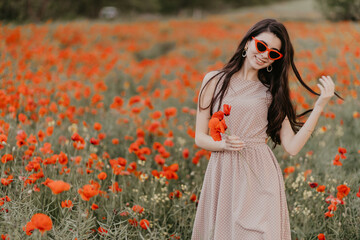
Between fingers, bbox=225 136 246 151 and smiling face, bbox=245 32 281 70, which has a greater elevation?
smiling face, bbox=245 32 281 70

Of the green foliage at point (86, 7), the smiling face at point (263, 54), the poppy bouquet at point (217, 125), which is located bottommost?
the green foliage at point (86, 7)

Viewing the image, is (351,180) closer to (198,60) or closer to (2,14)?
(198,60)

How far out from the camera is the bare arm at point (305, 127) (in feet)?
6.23

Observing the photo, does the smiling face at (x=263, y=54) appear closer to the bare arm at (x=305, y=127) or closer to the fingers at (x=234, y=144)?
the bare arm at (x=305, y=127)

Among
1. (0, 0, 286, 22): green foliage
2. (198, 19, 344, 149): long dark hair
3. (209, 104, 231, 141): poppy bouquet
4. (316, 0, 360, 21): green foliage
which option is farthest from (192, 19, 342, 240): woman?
(316, 0, 360, 21): green foliage

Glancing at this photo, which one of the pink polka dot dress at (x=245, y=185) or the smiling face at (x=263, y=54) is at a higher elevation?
the smiling face at (x=263, y=54)

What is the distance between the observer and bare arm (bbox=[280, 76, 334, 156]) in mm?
1897

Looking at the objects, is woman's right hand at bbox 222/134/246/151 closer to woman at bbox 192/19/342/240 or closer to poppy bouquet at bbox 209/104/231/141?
woman at bbox 192/19/342/240

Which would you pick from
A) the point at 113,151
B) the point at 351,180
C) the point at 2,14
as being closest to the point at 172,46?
the point at 2,14

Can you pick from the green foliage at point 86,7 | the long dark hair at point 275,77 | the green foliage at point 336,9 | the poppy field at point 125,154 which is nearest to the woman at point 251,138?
the long dark hair at point 275,77

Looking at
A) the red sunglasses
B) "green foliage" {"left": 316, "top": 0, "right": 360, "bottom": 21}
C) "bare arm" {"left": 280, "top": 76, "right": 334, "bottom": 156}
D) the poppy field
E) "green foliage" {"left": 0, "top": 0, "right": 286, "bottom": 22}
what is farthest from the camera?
"green foliage" {"left": 316, "top": 0, "right": 360, "bottom": 21}

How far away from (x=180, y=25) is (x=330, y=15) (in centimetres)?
645


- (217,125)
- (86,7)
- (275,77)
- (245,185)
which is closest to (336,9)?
(86,7)

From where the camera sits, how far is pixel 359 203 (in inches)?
106
